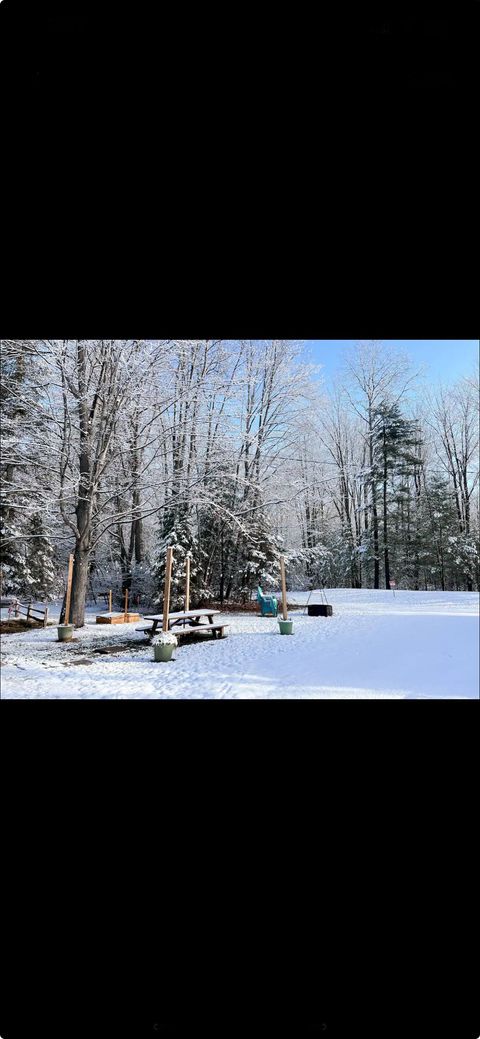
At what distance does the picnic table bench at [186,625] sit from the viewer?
4806 millimetres

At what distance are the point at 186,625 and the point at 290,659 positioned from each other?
135 centimetres

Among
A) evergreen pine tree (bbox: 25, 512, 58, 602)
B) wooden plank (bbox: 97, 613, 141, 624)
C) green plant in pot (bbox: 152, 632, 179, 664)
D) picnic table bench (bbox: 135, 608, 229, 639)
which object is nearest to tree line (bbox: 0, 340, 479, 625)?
evergreen pine tree (bbox: 25, 512, 58, 602)

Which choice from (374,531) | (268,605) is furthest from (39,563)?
(374,531)

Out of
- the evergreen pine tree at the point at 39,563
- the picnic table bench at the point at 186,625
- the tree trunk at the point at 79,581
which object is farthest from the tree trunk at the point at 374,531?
the evergreen pine tree at the point at 39,563

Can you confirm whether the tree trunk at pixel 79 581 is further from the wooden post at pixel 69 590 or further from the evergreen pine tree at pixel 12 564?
the evergreen pine tree at pixel 12 564

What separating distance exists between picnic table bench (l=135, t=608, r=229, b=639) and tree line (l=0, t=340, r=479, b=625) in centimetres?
63

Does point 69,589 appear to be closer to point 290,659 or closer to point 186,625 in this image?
point 186,625

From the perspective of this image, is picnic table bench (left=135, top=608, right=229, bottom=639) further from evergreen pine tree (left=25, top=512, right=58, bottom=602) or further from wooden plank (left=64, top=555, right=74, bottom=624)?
evergreen pine tree (left=25, top=512, right=58, bottom=602)

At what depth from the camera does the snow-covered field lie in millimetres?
3281

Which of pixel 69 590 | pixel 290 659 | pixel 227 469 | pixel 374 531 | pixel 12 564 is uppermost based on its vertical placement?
pixel 227 469

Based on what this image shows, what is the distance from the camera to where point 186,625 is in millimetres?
5074
